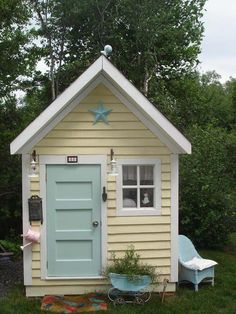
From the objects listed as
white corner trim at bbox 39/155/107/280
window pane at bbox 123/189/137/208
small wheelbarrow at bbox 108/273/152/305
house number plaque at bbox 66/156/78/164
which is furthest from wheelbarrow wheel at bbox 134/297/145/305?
house number plaque at bbox 66/156/78/164

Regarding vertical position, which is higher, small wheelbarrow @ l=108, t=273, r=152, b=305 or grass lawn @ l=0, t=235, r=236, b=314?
small wheelbarrow @ l=108, t=273, r=152, b=305

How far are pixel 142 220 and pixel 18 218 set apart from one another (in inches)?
213

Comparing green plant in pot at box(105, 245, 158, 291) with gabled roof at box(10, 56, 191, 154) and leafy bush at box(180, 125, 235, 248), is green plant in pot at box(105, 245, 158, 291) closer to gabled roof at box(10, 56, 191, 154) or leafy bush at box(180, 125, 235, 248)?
gabled roof at box(10, 56, 191, 154)

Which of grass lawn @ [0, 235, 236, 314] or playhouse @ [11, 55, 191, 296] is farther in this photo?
playhouse @ [11, 55, 191, 296]

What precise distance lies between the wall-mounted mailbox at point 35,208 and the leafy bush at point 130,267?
1324mm

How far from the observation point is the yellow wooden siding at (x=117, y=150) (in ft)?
23.7

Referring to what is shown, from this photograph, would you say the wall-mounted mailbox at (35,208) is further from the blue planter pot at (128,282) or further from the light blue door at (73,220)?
the blue planter pot at (128,282)

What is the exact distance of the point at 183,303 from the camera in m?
6.96

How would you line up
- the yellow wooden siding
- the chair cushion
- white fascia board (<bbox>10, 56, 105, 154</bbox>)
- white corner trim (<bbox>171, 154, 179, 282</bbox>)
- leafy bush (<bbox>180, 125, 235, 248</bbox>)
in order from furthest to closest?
1. leafy bush (<bbox>180, 125, 235, 248</bbox>)
2. the chair cushion
3. white corner trim (<bbox>171, 154, 179, 282</bbox>)
4. the yellow wooden siding
5. white fascia board (<bbox>10, 56, 105, 154</bbox>)

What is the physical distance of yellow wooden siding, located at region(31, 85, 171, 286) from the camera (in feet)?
23.7

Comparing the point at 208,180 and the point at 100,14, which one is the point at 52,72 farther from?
the point at 208,180

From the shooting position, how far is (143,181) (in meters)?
7.41

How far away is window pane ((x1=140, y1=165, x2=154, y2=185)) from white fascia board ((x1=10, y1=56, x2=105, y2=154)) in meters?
1.60

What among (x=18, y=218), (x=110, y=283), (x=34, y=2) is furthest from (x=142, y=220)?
(x=34, y=2)
